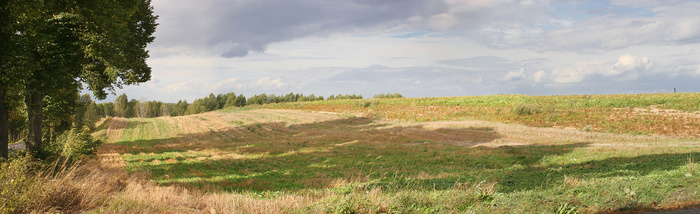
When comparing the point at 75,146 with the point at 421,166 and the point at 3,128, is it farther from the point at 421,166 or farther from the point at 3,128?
the point at 421,166

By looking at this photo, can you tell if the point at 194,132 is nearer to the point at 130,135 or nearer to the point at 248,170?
the point at 130,135

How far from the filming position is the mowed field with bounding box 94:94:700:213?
695 centimetres

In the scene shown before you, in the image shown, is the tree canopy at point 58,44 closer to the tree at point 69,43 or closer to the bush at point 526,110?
the tree at point 69,43

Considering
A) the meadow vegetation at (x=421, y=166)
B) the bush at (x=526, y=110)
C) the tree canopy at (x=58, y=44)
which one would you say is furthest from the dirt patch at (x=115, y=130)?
the bush at (x=526, y=110)

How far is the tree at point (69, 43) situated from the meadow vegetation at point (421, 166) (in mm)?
4943

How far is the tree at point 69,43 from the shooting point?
46.4 ft

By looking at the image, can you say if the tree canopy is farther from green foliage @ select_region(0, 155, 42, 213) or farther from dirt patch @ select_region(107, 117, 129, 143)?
dirt patch @ select_region(107, 117, 129, 143)

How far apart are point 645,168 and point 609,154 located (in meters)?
7.00

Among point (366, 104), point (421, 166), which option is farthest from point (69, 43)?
point (366, 104)

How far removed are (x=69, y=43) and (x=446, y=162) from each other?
835 inches

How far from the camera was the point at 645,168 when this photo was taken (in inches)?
507

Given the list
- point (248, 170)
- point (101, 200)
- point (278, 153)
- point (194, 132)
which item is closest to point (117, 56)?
point (248, 170)

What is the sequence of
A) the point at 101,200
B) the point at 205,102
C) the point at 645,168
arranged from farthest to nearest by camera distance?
the point at 205,102 → the point at 645,168 → the point at 101,200

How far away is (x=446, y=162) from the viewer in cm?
2044
